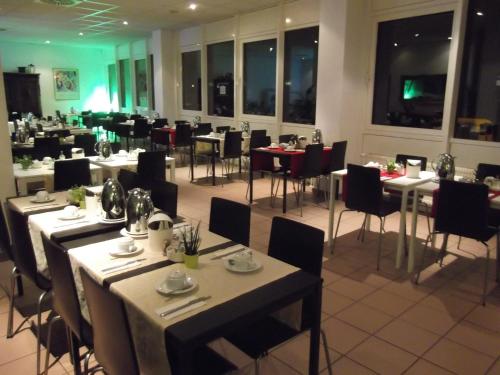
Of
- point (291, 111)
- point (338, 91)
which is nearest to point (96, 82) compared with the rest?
point (291, 111)

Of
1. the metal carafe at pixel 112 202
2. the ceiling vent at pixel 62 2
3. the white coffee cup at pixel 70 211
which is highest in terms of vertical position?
the ceiling vent at pixel 62 2

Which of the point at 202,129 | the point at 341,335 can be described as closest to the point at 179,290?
the point at 341,335

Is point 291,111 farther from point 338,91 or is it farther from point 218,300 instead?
point 218,300

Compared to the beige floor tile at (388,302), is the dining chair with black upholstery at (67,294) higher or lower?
higher

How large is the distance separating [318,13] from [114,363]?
21.0 feet

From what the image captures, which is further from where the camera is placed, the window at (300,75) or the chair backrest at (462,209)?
the window at (300,75)

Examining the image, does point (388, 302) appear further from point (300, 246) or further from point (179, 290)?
point (179, 290)

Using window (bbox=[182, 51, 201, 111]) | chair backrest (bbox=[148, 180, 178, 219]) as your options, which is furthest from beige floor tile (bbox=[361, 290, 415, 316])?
window (bbox=[182, 51, 201, 111])

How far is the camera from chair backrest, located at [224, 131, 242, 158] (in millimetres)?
6766

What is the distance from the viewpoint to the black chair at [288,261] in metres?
1.89

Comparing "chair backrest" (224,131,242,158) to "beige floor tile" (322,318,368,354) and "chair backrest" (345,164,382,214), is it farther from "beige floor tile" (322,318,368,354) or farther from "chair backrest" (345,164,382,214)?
"beige floor tile" (322,318,368,354)

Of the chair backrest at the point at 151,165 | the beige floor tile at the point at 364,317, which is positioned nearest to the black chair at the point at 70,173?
the chair backrest at the point at 151,165

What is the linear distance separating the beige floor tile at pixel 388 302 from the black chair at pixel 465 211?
593 mm

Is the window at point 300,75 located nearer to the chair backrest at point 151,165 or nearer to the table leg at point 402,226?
the chair backrest at point 151,165
